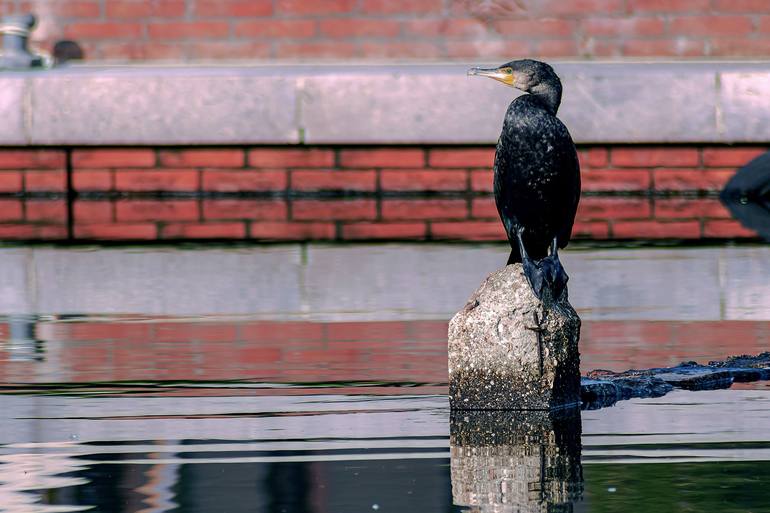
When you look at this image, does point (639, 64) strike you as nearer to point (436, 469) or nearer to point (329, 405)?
point (329, 405)

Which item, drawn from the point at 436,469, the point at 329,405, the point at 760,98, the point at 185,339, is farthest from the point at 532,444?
the point at 760,98

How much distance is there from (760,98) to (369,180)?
9.41 ft

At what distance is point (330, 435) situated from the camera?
493 cm

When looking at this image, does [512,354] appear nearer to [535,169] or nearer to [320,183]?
[535,169]

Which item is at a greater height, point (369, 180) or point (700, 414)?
point (369, 180)

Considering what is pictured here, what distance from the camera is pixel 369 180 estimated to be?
1423 centimetres

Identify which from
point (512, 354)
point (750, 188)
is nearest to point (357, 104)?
point (750, 188)

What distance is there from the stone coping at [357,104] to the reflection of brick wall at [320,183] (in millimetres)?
233

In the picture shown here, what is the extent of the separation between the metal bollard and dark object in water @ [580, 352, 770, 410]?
9023 millimetres

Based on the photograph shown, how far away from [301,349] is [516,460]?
2356 mm

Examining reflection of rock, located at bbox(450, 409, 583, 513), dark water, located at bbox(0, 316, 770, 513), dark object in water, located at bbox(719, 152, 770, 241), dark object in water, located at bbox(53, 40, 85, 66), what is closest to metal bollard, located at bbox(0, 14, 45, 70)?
dark object in water, located at bbox(53, 40, 85, 66)

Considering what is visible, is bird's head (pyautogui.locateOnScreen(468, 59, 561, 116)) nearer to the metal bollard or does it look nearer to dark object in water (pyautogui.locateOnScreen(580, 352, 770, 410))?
dark object in water (pyautogui.locateOnScreen(580, 352, 770, 410))

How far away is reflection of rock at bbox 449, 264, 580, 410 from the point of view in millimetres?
5293

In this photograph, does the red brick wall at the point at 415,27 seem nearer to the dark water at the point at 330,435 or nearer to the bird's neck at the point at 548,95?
the dark water at the point at 330,435
